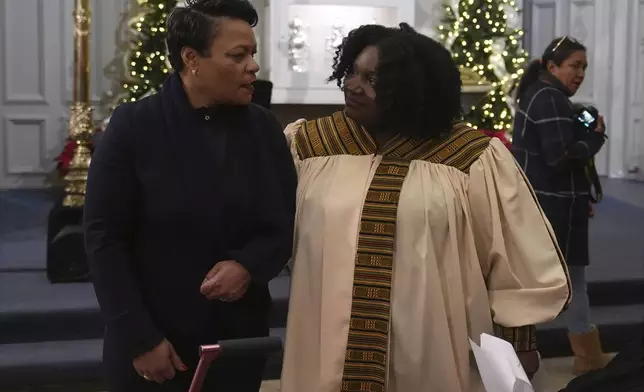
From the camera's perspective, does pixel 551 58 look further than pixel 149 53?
No

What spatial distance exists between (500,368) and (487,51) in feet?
22.8

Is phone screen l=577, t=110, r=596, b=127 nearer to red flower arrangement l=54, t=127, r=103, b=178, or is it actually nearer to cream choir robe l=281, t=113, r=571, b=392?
cream choir robe l=281, t=113, r=571, b=392

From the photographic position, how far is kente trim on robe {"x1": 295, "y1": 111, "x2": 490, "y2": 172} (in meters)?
1.94

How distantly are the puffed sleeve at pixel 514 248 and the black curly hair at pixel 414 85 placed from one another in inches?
5.5

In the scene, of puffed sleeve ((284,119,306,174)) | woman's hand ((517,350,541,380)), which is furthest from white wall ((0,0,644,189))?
woman's hand ((517,350,541,380))

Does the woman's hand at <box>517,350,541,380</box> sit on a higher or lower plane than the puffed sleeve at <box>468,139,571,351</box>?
lower

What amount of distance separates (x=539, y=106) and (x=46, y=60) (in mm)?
5007

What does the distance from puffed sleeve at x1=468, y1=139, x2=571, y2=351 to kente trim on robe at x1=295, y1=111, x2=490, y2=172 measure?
1.5 inches

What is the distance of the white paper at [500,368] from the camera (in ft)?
3.05

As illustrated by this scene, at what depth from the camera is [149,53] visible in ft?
22.9

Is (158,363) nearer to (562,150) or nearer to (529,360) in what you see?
(529,360)

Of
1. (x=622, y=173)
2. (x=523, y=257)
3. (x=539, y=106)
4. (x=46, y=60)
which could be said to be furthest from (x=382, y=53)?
(x=622, y=173)

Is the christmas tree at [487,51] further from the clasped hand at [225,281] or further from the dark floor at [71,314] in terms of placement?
the clasped hand at [225,281]

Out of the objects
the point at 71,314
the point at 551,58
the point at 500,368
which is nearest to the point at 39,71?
the point at 71,314
